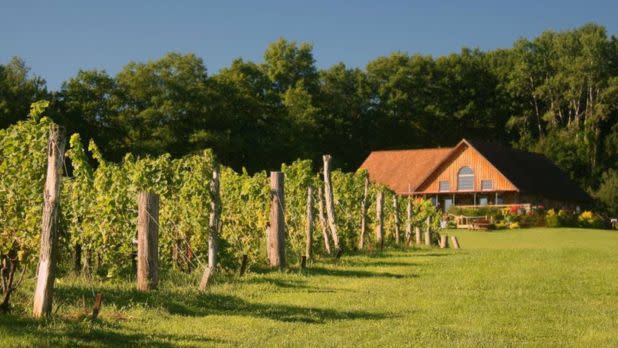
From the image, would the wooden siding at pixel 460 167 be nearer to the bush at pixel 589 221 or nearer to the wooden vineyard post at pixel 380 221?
the bush at pixel 589 221

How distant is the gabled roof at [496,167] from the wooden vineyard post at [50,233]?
1700 inches

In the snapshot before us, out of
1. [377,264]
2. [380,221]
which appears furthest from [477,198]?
[377,264]

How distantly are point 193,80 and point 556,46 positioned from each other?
30.3 m

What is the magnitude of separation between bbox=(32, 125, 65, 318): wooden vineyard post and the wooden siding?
1740 inches

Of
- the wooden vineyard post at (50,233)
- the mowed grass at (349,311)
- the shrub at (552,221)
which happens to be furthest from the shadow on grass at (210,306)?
the shrub at (552,221)

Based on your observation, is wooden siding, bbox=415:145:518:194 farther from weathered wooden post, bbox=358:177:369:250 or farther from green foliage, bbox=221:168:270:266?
green foliage, bbox=221:168:270:266

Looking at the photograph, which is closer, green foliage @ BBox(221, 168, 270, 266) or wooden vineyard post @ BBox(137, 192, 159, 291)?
wooden vineyard post @ BBox(137, 192, 159, 291)

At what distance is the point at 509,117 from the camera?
74188 mm

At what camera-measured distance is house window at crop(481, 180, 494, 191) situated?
5181 centimetres

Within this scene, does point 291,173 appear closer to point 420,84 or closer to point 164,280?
point 164,280

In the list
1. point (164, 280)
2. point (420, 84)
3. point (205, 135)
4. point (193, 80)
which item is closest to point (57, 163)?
point (164, 280)

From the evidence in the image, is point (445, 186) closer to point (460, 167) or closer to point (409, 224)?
point (460, 167)

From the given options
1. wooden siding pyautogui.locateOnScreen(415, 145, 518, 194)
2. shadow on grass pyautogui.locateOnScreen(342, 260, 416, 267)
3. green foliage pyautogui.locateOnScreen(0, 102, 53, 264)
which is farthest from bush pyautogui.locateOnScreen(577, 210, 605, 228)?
green foliage pyautogui.locateOnScreen(0, 102, 53, 264)

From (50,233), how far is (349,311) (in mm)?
3617
